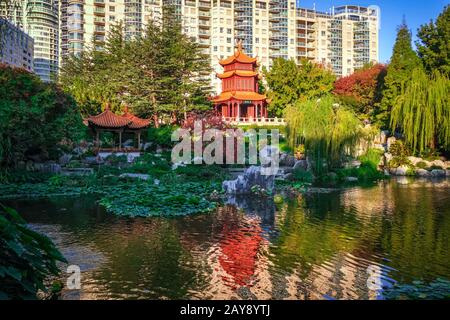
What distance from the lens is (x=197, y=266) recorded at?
21.8 feet

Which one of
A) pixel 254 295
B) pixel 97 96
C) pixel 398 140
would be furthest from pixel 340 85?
pixel 254 295

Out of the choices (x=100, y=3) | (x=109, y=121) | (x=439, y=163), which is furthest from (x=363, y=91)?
(x=100, y=3)

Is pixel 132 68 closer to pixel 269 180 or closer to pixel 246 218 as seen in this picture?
pixel 269 180

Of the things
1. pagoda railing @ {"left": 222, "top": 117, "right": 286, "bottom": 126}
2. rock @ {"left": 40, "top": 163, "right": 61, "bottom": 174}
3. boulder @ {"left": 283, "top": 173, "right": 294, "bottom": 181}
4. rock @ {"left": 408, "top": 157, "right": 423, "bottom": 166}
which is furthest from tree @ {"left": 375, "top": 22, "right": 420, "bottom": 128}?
rock @ {"left": 40, "top": 163, "right": 61, "bottom": 174}

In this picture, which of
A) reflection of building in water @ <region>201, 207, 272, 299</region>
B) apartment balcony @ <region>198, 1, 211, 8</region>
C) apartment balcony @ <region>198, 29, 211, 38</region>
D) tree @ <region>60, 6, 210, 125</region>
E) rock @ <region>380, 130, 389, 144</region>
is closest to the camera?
reflection of building in water @ <region>201, 207, 272, 299</region>

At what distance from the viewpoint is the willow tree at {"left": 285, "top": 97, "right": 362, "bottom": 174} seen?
19.6 meters

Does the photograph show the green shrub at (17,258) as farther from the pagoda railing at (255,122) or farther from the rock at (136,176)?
the pagoda railing at (255,122)

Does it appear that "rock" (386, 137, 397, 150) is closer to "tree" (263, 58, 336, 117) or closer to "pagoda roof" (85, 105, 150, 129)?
"tree" (263, 58, 336, 117)

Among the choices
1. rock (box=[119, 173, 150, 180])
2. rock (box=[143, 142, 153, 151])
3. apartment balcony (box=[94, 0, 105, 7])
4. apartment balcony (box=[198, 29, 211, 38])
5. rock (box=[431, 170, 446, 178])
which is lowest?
rock (box=[431, 170, 446, 178])

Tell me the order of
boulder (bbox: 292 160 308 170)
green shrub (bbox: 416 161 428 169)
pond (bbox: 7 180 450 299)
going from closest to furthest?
pond (bbox: 7 180 450 299), boulder (bbox: 292 160 308 170), green shrub (bbox: 416 161 428 169)

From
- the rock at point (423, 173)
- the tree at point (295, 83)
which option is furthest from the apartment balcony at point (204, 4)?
the rock at point (423, 173)

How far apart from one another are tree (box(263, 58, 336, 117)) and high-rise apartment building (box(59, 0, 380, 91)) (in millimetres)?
13850

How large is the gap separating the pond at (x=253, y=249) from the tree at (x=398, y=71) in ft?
56.0

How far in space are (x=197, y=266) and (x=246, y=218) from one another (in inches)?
164
